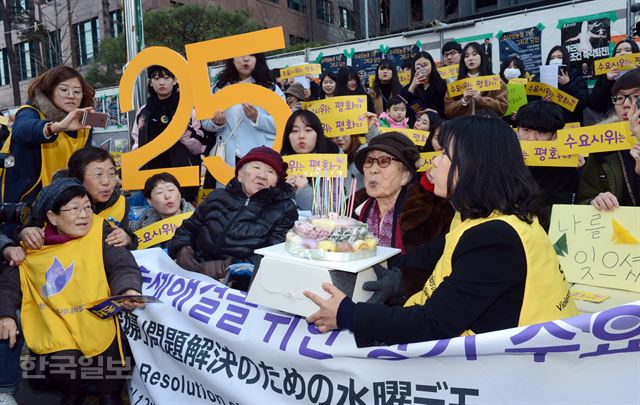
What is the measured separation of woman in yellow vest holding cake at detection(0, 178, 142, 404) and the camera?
0.26 m

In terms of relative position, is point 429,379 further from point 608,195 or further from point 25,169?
point 25,169

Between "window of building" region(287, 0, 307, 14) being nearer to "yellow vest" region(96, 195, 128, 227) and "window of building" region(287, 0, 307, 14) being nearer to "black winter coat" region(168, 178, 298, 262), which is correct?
"yellow vest" region(96, 195, 128, 227)

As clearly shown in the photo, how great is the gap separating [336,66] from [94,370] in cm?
1052

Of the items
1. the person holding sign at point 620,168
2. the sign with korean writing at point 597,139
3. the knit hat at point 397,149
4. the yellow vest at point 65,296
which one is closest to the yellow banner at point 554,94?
the person holding sign at point 620,168

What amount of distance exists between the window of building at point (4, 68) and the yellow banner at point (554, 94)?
3528 cm

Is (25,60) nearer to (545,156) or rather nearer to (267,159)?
(267,159)

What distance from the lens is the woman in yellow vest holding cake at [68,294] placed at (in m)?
3.04

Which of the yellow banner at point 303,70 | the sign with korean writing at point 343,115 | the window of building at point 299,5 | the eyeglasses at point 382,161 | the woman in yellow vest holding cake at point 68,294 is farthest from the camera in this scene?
the window of building at point 299,5

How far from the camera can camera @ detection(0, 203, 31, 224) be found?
10.9ft

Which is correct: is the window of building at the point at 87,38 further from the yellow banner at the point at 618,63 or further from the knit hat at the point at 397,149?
the knit hat at the point at 397,149

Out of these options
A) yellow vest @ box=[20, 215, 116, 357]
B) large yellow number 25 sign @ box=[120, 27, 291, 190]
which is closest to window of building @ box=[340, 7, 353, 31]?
large yellow number 25 sign @ box=[120, 27, 291, 190]

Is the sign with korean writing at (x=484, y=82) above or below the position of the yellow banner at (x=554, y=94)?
above

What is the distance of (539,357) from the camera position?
6.10ft

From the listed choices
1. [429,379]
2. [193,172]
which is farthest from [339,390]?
[193,172]
